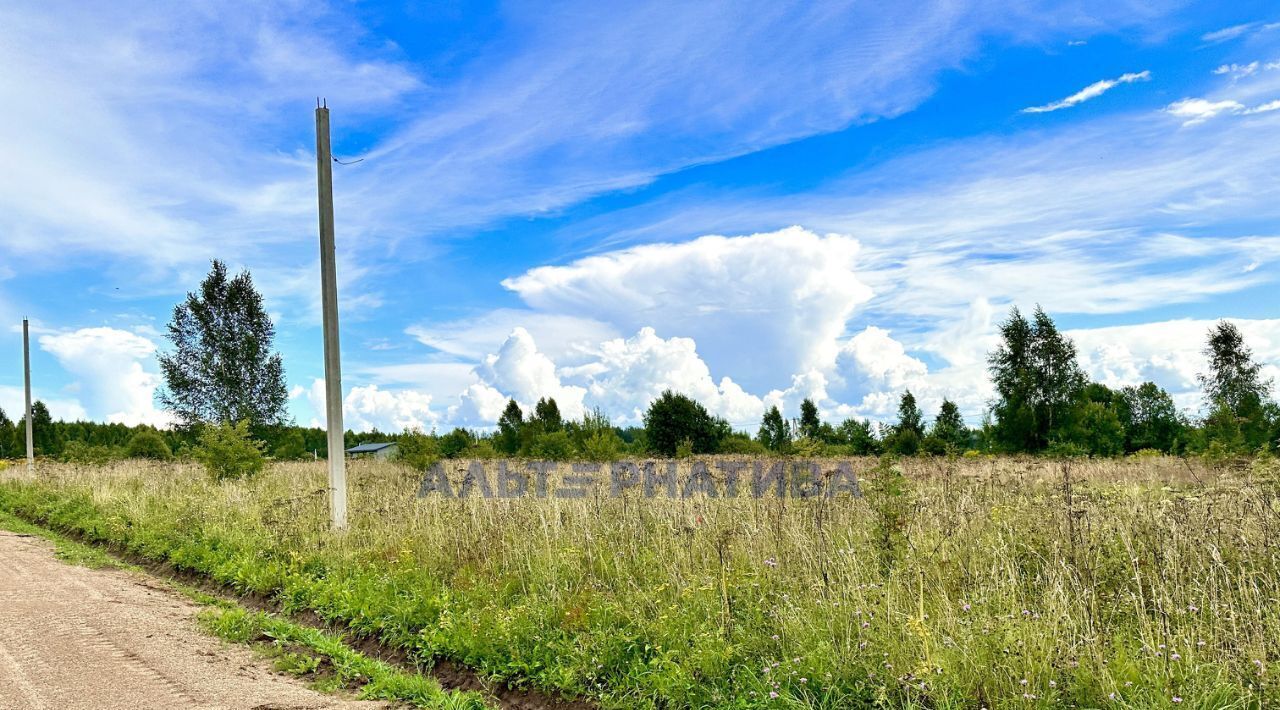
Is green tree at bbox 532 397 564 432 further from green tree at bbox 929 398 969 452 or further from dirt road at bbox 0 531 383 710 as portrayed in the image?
dirt road at bbox 0 531 383 710

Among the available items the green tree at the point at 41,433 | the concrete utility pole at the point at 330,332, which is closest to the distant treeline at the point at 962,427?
the concrete utility pole at the point at 330,332

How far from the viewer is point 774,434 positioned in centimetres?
3359

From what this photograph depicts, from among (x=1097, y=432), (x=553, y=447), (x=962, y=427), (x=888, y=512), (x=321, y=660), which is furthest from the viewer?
(x=962, y=427)

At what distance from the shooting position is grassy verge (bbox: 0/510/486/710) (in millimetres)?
5398

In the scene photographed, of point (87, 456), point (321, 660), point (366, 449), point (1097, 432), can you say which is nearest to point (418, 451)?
point (321, 660)

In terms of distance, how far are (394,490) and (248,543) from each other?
322 centimetres

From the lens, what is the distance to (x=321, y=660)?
20.5ft

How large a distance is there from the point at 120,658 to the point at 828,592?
559cm

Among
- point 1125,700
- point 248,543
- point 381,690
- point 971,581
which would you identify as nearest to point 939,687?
point 1125,700

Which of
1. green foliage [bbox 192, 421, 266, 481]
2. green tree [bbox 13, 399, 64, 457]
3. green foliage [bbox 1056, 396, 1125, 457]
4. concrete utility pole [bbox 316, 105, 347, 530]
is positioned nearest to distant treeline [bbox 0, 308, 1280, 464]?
green foliage [bbox 1056, 396, 1125, 457]

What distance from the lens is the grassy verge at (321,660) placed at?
5.40 m

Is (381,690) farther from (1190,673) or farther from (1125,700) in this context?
(1190,673)

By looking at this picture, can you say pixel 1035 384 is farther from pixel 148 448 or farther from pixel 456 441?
pixel 148 448

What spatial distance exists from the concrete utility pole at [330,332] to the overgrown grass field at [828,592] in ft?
2.73
